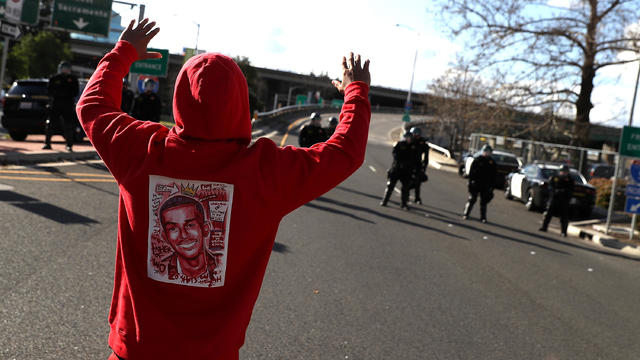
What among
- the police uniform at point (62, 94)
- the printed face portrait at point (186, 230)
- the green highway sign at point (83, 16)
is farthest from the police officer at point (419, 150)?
the green highway sign at point (83, 16)

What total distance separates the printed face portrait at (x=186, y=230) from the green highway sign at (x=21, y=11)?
14.4m

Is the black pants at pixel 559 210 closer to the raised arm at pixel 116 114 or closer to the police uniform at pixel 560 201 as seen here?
the police uniform at pixel 560 201

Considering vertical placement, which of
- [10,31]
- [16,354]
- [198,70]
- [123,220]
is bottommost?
[16,354]

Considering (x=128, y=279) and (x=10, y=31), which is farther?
(x=10, y=31)

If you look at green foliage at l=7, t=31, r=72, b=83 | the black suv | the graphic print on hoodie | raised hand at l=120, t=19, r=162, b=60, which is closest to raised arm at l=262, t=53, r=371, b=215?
the graphic print on hoodie

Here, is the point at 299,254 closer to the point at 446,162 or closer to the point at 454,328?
the point at 454,328

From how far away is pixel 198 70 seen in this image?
1.95 m

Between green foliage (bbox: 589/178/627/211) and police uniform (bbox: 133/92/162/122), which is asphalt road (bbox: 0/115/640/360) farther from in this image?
green foliage (bbox: 589/178/627/211)

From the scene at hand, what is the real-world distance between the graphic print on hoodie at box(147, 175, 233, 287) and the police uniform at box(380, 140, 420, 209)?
1256cm

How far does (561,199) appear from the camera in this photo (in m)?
14.8

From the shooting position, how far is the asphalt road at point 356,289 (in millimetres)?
4840

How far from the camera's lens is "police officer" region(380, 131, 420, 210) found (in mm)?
14406

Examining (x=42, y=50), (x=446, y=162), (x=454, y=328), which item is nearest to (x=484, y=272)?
(x=454, y=328)

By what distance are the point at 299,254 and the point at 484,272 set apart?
2.57 meters
